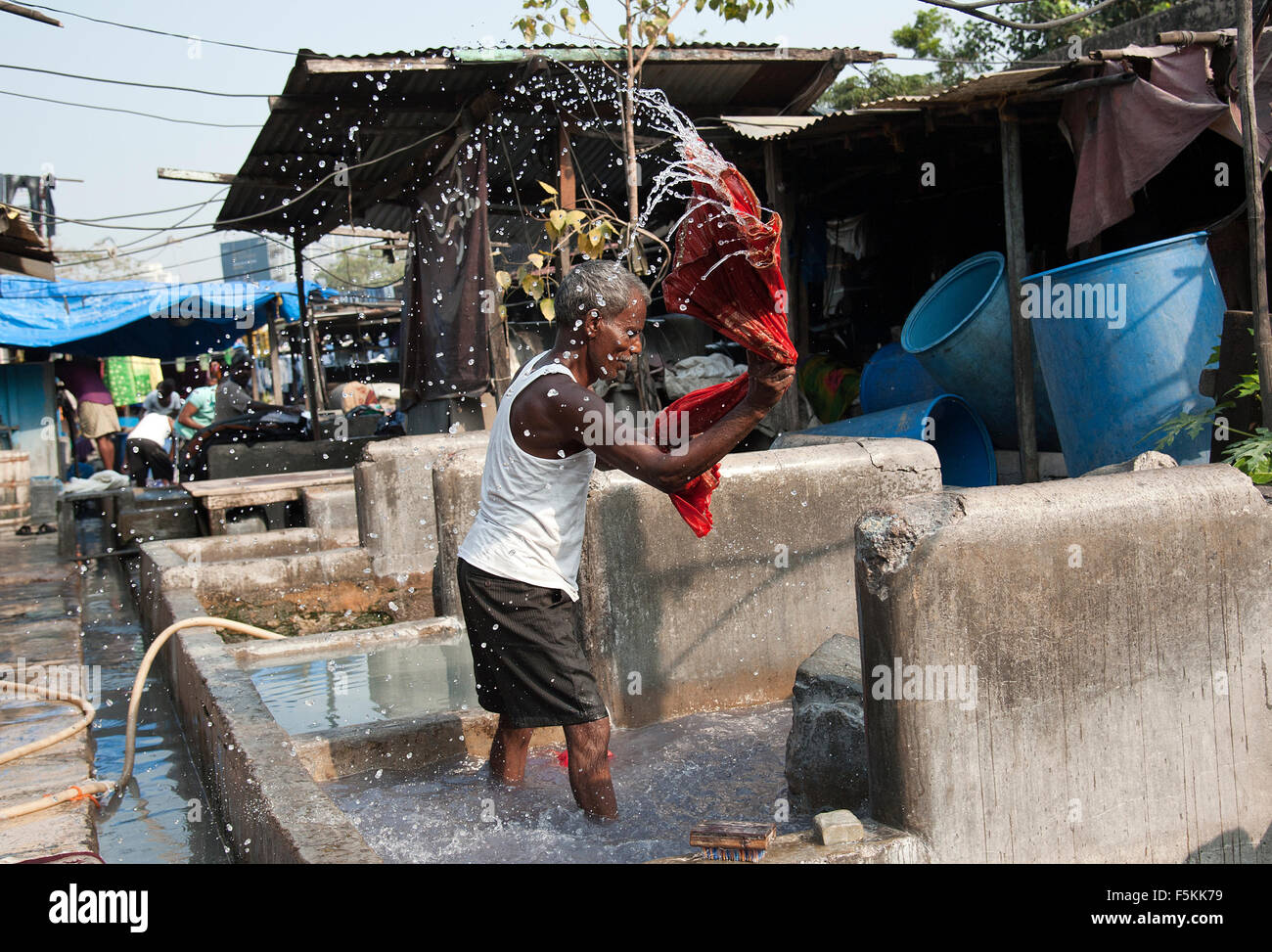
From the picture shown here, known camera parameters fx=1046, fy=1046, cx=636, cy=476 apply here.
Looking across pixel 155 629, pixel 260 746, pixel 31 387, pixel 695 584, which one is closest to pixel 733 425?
pixel 695 584

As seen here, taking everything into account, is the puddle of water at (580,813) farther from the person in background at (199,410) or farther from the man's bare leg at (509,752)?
the person in background at (199,410)

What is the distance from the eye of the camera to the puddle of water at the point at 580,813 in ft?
10.9

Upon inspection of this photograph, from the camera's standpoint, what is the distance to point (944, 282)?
28.2 ft

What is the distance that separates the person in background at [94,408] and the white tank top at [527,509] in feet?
50.4

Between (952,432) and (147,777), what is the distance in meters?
6.13

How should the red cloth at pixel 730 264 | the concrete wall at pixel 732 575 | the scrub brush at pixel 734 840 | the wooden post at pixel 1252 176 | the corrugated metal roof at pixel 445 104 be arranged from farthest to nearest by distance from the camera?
1. the corrugated metal roof at pixel 445 104
2. the wooden post at pixel 1252 176
3. the concrete wall at pixel 732 575
4. the red cloth at pixel 730 264
5. the scrub brush at pixel 734 840

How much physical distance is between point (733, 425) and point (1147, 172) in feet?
17.5

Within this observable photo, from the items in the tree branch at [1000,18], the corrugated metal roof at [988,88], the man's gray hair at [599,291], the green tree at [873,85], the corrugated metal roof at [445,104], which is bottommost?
the man's gray hair at [599,291]

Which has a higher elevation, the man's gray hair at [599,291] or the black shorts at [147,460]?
the man's gray hair at [599,291]

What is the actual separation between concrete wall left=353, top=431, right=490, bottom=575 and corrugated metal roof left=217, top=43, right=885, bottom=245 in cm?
308

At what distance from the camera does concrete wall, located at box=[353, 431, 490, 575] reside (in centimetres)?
681

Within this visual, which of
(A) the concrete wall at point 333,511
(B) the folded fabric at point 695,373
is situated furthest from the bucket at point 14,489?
(B) the folded fabric at point 695,373

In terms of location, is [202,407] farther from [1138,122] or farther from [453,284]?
[1138,122]

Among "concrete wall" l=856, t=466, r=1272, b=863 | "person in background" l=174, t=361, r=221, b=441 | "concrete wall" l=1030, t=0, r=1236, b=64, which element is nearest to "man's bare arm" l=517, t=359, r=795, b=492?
"concrete wall" l=856, t=466, r=1272, b=863
